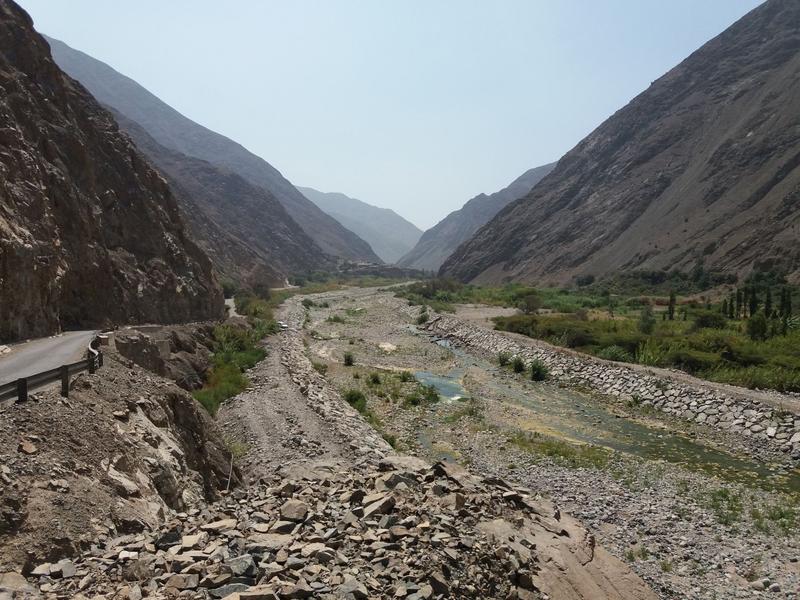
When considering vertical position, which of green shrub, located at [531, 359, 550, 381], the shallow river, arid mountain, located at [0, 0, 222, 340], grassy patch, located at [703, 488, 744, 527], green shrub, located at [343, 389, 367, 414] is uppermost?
arid mountain, located at [0, 0, 222, 340]

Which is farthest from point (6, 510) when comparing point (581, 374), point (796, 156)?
point (796, 156)

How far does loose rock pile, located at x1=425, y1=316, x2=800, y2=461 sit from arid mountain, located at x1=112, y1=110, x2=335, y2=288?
61.8 m

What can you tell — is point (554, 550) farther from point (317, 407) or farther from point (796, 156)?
point (796, 156)

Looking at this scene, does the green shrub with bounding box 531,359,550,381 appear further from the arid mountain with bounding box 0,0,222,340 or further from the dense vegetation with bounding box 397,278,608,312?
the dense vegetation with bounding box 397,278,608,312

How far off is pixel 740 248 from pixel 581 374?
46.4 m

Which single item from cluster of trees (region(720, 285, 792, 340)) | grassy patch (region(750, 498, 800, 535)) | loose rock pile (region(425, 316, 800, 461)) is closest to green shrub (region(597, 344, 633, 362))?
loose rock pile (region(425, 316, 800, 461))

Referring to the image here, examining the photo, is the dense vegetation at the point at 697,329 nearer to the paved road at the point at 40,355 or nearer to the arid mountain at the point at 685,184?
the arid mountain at the point at 685,184

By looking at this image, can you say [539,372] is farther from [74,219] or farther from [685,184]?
[685,184]

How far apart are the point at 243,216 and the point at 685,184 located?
94622 mm

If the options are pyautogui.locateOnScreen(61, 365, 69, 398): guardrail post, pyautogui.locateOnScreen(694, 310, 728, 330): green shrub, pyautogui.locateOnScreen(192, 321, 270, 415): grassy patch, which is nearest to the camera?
pyautogui.locateOnScreen(61, 365, 69, 398): guardrail post

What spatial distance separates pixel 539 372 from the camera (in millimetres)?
33656

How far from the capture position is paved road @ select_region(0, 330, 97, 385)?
533 inches

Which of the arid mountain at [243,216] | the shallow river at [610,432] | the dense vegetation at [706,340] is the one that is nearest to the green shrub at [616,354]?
the dense vegetation at [706,340]

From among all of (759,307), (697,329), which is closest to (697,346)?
(697,329)
